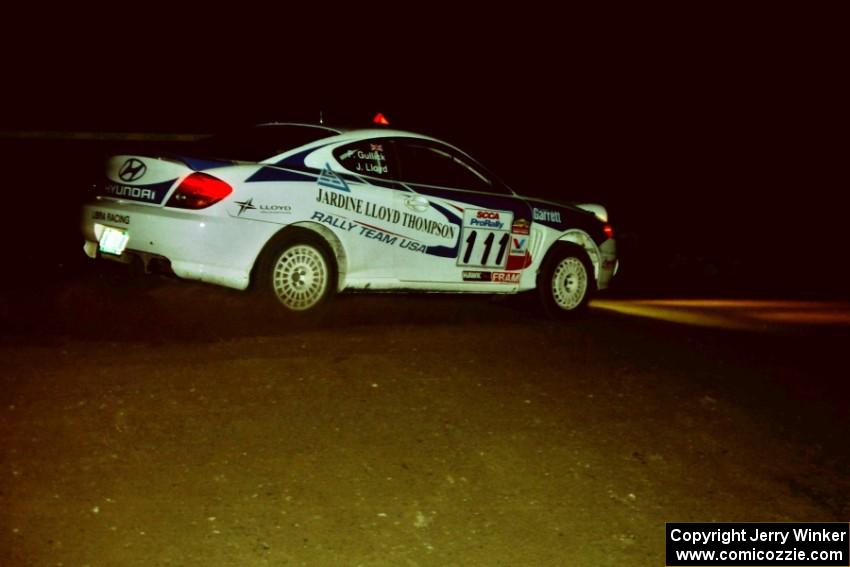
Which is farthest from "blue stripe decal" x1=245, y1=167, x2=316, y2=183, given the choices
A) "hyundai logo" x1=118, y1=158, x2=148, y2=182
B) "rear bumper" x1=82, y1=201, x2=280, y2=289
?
"hyundai logo" x1=118, y1=158, x2=148, y2=182

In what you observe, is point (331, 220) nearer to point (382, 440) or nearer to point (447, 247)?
point (447, 247)

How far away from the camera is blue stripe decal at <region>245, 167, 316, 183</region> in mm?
8094

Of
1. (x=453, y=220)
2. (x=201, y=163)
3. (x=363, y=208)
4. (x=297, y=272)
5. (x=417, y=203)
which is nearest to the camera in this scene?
(x=201, y=163)

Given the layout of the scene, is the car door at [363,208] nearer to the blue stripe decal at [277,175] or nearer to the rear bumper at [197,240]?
the blue stripe decal at [277,175]

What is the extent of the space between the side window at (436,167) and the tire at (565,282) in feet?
3.14

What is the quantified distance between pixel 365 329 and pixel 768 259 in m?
13.4

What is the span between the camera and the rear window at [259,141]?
27.6 feet

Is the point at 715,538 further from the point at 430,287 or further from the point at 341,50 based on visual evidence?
the point at 341,50

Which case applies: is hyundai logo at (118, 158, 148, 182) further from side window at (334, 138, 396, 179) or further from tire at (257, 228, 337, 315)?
side window at (334, 138, 396, 179)

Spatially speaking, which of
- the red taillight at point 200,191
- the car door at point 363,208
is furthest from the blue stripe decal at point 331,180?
the red taillight at point 200,191

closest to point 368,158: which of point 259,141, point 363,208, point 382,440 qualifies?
point 363,208

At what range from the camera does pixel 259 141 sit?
28.1 feet

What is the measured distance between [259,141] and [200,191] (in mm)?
874

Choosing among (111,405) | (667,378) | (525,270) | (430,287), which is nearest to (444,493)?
(111,405)
